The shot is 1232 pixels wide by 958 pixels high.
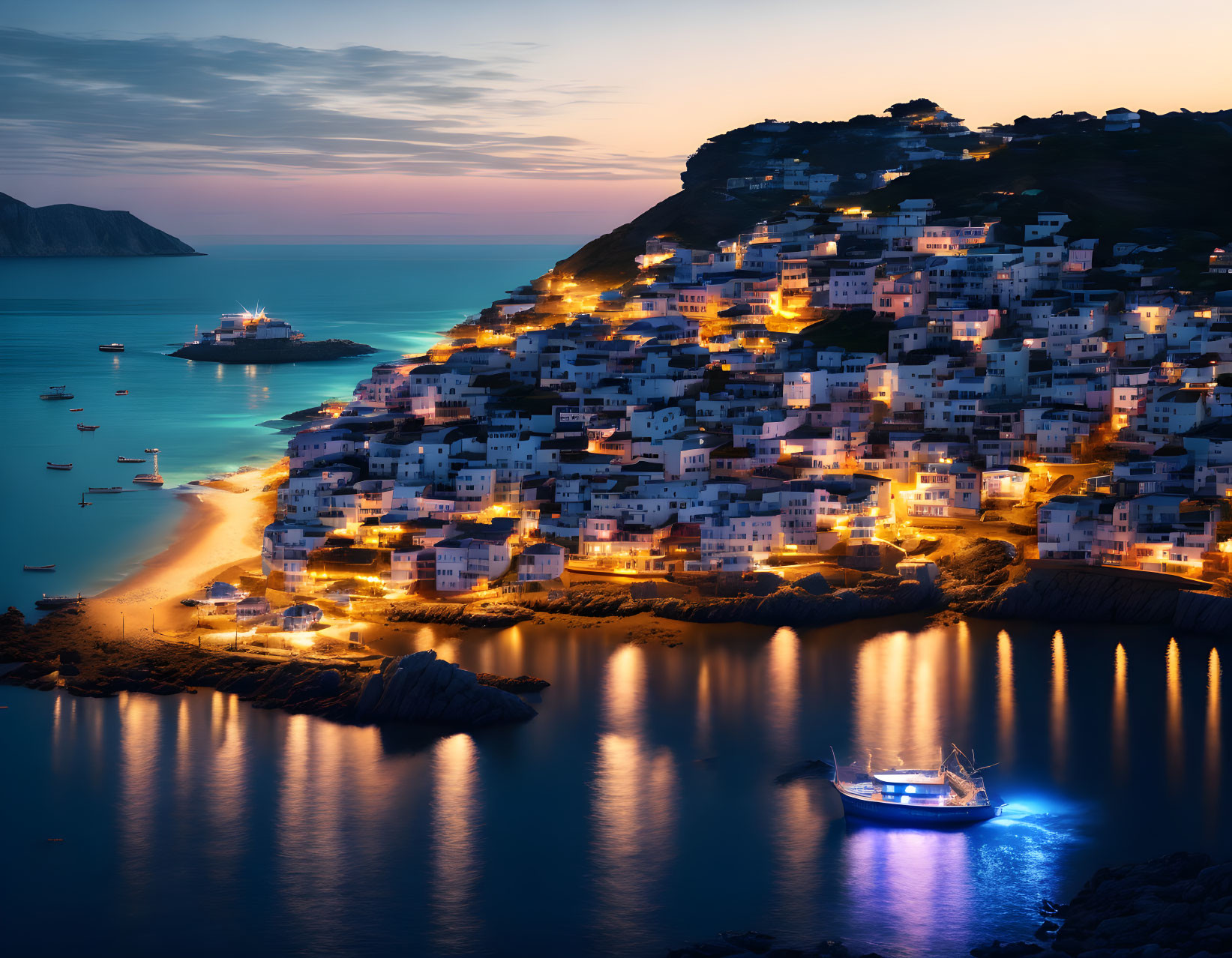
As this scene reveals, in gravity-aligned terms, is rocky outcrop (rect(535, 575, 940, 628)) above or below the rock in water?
above

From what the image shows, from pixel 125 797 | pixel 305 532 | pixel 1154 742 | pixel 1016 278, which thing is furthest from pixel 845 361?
pixel 125 797

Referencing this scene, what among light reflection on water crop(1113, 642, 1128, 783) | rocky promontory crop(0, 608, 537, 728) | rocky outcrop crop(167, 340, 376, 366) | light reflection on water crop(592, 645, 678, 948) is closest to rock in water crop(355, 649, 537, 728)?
rocky promontory crop(0, 608, 537, 728)

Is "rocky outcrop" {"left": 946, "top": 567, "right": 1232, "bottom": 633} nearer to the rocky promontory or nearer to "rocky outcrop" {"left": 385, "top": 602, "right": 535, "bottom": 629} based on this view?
"rocky outcrop" {"left": 385, "top": 602, "right": 535, "bottom": 629}

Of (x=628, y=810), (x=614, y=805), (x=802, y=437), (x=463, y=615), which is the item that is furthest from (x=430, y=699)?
(x=802, y=437)

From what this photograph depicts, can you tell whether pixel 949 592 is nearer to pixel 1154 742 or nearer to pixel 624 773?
pixel 1154 742

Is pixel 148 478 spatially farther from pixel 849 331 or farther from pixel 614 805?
pixel 614 805

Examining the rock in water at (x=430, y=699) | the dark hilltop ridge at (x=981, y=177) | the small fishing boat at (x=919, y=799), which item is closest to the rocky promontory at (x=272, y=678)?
the rock in water at (x=430, y=699)
